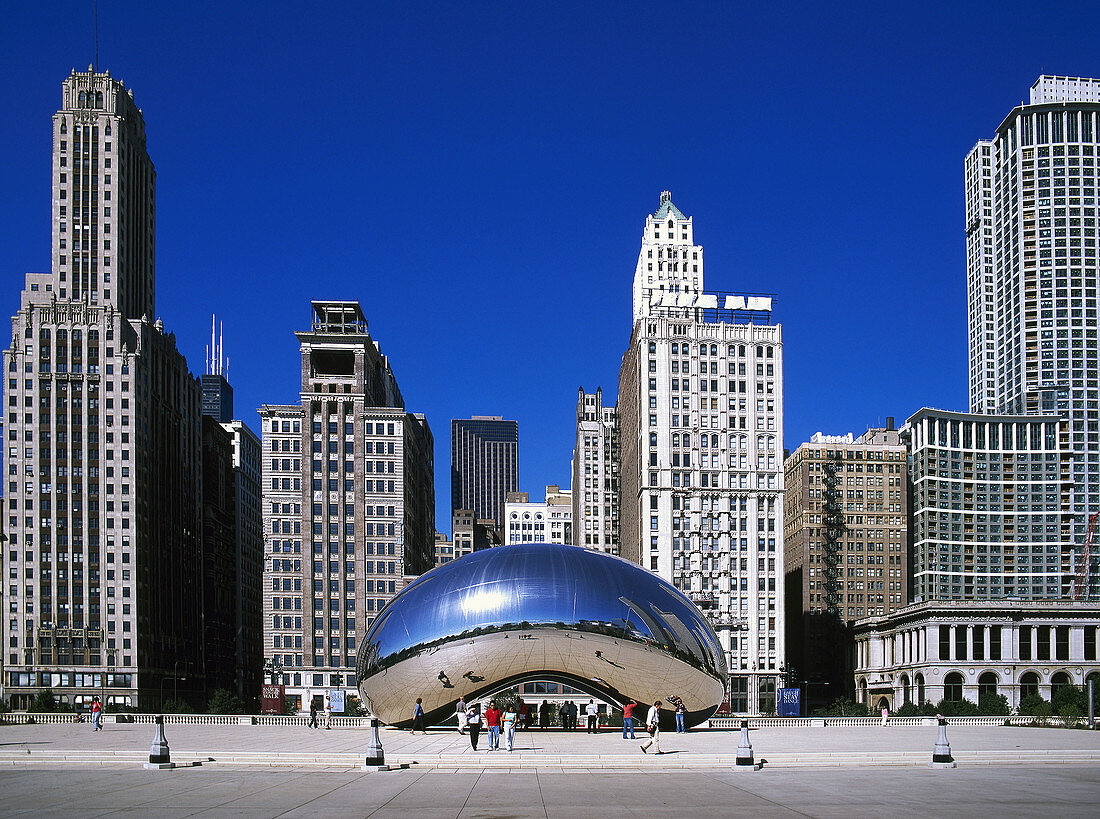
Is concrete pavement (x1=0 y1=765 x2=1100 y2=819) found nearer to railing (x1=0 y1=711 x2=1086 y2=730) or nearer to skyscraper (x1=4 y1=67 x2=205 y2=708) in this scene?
railing (x1=0 y1=711 x2=1086 y2=730)

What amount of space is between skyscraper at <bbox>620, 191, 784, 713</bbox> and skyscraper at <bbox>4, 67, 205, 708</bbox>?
60.9 m

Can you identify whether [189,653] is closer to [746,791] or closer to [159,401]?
[159,401]

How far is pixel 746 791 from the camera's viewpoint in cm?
3033

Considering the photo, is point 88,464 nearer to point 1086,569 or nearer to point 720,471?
point 720,471

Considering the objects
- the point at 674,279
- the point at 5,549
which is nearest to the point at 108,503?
the point at 5,549

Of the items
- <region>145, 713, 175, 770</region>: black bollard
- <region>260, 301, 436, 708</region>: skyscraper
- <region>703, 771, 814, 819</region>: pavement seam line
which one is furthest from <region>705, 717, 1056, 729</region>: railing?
<region>260, 301, 436, 708</region>: skyscraper

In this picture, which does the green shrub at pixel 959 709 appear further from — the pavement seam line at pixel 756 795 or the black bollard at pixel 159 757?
the black bollard at pixel 159 757

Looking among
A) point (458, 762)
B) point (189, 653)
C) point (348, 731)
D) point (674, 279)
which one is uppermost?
point (674, 279)

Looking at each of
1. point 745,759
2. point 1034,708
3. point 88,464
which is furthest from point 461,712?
point 88,464

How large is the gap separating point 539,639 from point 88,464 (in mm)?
105800

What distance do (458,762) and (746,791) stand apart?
37.4 feet

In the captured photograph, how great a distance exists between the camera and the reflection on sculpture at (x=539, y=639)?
171 ft

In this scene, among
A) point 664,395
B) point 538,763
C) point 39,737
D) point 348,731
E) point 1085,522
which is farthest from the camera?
point 1085,522

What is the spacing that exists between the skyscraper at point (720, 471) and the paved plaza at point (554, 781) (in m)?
86.3
